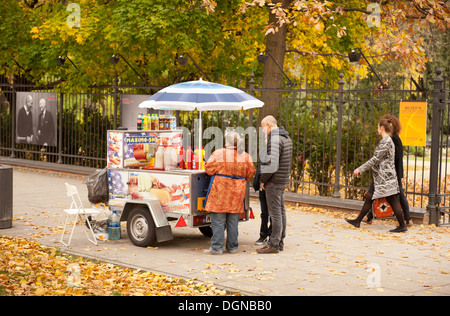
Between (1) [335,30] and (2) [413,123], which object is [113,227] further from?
(1) [335,30]

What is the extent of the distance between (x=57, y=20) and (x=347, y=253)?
11269mm

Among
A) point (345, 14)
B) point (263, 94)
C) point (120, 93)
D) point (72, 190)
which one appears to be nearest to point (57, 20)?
point (120, 93)

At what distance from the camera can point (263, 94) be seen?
15.1 meters

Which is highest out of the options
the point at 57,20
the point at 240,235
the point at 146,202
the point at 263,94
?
the point at 57,20

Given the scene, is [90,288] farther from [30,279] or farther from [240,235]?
Result: [240,235]

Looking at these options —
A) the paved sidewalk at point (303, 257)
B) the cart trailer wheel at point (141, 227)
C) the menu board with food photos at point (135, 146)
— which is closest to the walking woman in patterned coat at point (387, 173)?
the paved sidewalk at point (303, 257)

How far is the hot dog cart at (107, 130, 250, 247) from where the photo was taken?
912 centimetres

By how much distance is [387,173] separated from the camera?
10867 millimetres

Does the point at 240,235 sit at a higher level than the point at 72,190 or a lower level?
lower

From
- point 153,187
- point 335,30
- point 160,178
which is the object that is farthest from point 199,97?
point 335,30

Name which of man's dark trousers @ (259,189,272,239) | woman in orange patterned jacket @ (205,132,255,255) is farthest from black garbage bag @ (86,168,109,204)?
man's dark trousers @ (259,189,272,239)

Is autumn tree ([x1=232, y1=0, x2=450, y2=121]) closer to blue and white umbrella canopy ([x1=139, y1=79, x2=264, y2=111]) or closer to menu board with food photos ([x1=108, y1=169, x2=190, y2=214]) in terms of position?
blue and white umbrella canopy ([x1=139, y1=79, x2=264, y2=111])

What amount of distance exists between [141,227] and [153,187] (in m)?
0.60

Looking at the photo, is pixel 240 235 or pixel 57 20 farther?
pixel 57 20
